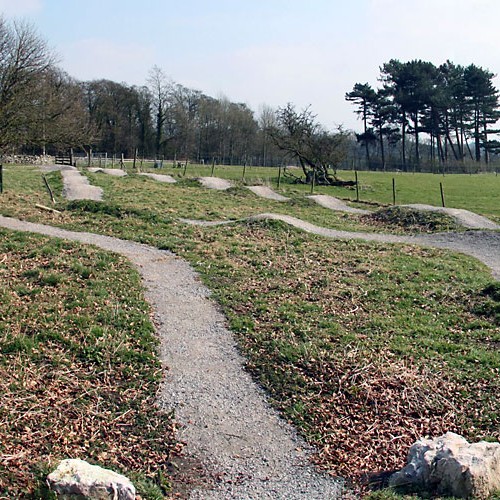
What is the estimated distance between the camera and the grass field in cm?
653

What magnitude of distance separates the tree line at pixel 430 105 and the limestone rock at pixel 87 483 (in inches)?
2762

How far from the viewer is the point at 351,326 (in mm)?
9078

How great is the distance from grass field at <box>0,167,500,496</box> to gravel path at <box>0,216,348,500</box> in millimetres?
251

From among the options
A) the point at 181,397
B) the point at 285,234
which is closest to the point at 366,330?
the point at 181,397

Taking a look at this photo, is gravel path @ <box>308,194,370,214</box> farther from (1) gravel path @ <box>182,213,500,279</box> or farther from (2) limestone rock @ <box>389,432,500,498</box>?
(2) limestone rock @ <box>389,432,500,498</box>

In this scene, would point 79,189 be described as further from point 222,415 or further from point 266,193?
point 222,415

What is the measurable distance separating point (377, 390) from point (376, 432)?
76cm

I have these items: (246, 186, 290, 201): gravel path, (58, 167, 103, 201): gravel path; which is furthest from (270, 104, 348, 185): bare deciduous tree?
(58, 167, 103, 201): gravel path

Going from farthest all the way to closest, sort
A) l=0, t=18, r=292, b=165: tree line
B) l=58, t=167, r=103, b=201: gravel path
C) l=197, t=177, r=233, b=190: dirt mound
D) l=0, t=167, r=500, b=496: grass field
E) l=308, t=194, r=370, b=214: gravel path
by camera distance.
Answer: l=0, t=18, r=292, b=165: tree line
l=197, t=177, r=233, b=190: dirt mound
l=308, t=194, r=370, b=214: gravel path
l=58, t=167, r=103, b=201: gravel path
l=0, t=167, r=500, b=496: grass field

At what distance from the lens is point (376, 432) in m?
6.37

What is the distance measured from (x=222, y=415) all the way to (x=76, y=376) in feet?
5.87

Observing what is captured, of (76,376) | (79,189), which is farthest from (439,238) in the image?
(79,189)

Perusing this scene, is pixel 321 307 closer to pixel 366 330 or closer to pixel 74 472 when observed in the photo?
pixel 366 330

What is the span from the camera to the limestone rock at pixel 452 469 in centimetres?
487
